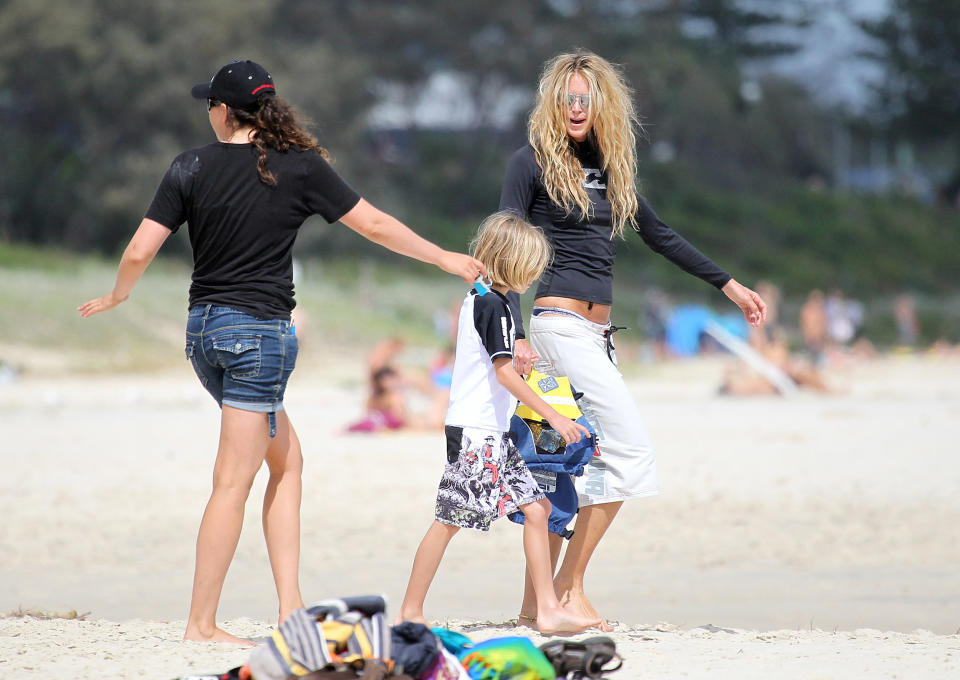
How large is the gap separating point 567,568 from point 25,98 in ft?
111

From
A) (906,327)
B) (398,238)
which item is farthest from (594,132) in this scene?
(906,327)

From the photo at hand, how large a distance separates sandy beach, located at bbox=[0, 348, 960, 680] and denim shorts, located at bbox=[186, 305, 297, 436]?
2.71 ft

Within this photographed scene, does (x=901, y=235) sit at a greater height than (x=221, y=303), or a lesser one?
greater

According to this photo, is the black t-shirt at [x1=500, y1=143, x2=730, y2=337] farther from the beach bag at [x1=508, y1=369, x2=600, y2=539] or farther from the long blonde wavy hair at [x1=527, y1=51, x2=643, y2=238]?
the beach bag at [x1=508, y1=369, x2=600, y2=539]

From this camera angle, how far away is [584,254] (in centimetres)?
420

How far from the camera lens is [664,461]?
918 centimetres

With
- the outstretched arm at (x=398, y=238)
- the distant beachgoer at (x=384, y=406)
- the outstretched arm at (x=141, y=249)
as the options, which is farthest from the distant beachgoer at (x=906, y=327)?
the outstretched arm at (x=141, y=249)

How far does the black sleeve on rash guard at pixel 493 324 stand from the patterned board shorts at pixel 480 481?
30 cm

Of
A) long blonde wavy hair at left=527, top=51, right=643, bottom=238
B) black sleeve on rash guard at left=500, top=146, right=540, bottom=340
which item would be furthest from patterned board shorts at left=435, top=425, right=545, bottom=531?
long blonde wavy hair at left=527, top=51, right=643, bottom=238

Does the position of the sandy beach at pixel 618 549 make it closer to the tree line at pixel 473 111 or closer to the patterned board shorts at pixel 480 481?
the patterned board shorts at pixel 480 481

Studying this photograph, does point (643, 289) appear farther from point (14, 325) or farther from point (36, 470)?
point (36, 470)

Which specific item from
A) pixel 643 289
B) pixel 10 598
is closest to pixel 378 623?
pixel 10 598

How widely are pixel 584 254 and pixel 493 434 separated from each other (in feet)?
2.49

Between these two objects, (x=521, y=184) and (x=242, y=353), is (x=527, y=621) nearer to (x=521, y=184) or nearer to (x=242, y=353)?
(x=242, y=353)
